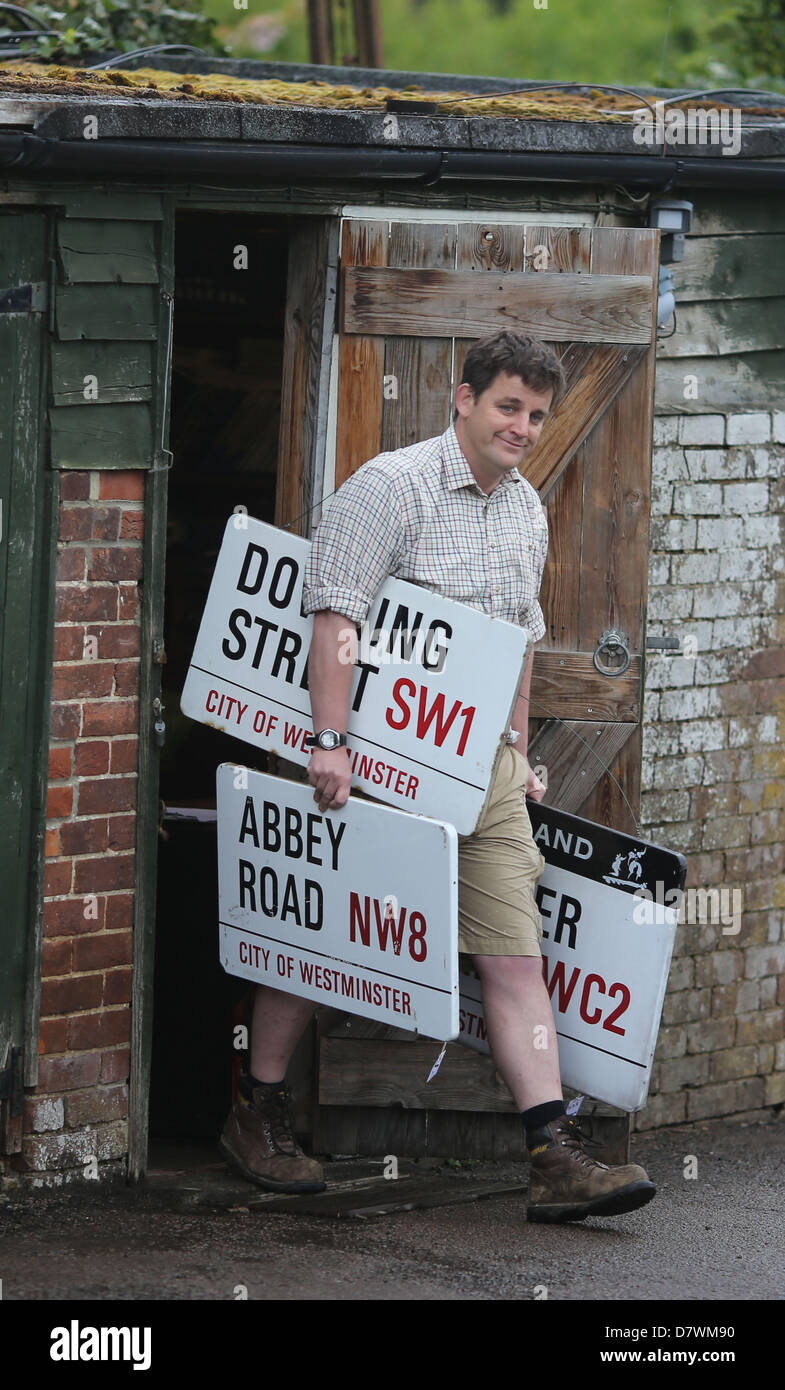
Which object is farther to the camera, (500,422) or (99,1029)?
(99,1029)

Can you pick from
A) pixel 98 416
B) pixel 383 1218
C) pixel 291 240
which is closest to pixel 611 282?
pixel 291 240

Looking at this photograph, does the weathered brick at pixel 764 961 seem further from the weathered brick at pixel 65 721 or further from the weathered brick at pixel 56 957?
the weathered brick at pixel 65 721

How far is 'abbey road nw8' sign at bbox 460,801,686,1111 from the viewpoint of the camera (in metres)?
4.62

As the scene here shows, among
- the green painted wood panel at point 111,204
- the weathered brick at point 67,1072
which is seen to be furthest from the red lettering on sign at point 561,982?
the green painted wood panel at point 111,204

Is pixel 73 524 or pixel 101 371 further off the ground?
pixel 101 371

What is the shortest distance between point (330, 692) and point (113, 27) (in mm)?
5099

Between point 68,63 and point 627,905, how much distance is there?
4482 mm

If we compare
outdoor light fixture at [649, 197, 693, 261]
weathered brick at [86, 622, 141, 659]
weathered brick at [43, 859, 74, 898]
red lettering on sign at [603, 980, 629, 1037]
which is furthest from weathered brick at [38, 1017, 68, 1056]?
outdoor light fixture at [649, 197, 693, 261]

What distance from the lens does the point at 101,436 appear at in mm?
4590

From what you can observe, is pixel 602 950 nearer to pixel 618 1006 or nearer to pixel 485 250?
pixel 618 1006

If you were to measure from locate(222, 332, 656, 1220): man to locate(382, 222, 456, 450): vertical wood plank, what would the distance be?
1.15ft

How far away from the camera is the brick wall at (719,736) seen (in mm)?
5910

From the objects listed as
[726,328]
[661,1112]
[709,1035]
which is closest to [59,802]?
[661,1112]

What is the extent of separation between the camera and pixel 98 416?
4586 mm
